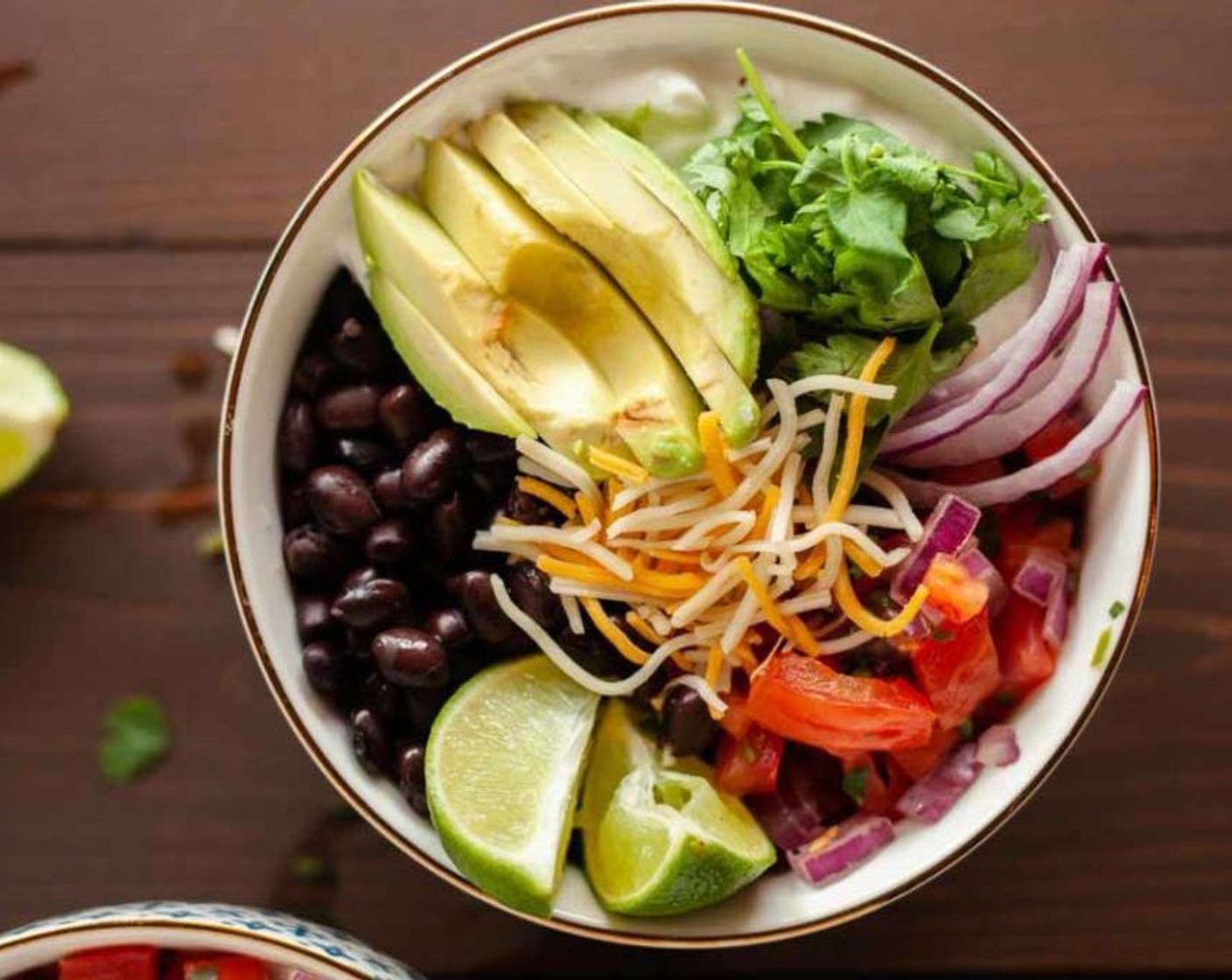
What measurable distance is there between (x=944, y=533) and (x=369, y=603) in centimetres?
53

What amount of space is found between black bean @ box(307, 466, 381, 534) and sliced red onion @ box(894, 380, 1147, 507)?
1.62ft

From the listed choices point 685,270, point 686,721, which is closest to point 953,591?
point 686,721

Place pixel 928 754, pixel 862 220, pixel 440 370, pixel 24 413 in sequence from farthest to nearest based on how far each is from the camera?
pixel 24 413 < pixel 928 754 < pixel 440 370 < pixel 862 220

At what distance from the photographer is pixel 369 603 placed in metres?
1.49

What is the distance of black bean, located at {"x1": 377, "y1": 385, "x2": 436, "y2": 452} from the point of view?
149cm

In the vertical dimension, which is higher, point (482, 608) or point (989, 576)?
point (989, 576)

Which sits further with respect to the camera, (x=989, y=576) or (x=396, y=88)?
(x=396, y=88)

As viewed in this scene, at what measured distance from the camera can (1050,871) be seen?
5.72 feet

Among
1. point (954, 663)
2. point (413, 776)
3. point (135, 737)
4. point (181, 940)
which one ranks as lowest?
point (135, 737)

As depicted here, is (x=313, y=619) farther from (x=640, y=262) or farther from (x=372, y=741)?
(x=640, y=262)

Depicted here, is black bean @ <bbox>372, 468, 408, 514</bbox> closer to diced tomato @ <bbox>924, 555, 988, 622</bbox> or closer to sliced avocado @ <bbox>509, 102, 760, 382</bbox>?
sliced avocado @ <bbox>509, 102, 760, 382</bbox>

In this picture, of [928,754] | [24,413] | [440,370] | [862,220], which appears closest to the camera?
[862,220]

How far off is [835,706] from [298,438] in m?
0.55

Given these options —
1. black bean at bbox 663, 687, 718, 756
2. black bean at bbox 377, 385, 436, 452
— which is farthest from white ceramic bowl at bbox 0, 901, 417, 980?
black bean at bbox 377, 385, 436, 452
